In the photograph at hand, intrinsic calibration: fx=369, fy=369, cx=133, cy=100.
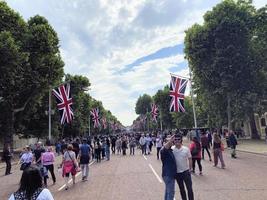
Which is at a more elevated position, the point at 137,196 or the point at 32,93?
the point at 32,93

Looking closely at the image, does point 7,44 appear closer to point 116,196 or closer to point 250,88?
point 116,196

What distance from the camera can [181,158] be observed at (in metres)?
8.70

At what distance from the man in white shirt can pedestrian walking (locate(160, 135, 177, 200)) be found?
0.42 metres

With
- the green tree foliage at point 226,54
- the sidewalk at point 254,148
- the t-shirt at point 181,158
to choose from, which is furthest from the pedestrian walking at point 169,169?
the green tree foliage at point 226,54

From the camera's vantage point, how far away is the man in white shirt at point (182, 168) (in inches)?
336

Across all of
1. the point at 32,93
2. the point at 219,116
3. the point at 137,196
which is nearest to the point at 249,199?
the point at 137,196

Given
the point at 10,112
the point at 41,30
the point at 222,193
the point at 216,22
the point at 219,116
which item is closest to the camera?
the point at 222,193

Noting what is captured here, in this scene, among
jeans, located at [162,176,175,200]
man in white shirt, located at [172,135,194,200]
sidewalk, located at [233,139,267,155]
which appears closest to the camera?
jeans, located at [162,176,175,200]

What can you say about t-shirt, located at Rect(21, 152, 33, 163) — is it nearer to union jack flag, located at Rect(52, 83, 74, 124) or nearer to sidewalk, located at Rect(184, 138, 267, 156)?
union jack flag, located at Rect(52, 83, 74, 124)

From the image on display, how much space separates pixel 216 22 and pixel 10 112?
25.7 meters

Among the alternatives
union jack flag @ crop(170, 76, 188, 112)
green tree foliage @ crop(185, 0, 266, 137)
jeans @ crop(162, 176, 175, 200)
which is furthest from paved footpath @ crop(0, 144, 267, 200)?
green tree foliage @ crop(185, 0, 266, 137)

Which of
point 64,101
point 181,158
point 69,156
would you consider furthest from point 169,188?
point 64,101

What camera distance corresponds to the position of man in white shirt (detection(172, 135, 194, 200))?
8.54 meters

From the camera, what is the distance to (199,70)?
148 ft
